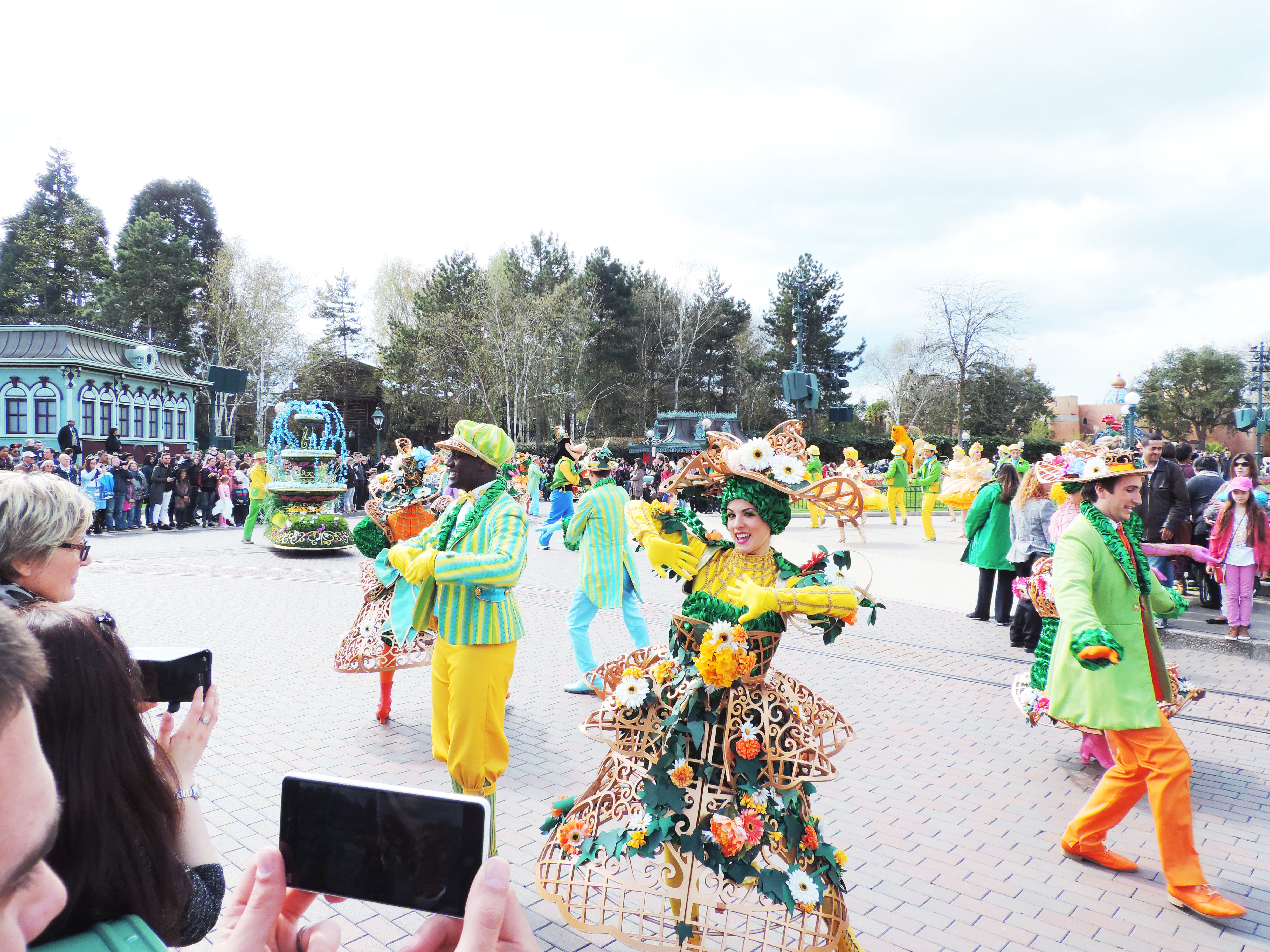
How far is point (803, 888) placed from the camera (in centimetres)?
261

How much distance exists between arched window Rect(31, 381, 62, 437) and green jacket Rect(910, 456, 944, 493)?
28.3 meters

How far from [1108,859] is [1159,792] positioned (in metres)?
0.59

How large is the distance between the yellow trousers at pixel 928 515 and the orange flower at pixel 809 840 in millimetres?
14660

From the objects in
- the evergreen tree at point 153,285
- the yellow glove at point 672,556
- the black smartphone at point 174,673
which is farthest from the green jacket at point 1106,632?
the evergreen tree at point 153,285

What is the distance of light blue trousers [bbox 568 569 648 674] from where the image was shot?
20.4 ft

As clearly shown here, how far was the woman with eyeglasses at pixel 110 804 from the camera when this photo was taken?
4.38 feet

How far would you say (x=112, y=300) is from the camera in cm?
3878

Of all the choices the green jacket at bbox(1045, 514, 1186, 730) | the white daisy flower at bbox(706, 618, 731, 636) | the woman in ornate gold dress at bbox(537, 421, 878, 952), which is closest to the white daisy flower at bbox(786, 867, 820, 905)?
the woman in ornate gold dress at bbox(537, 421, 878, 952)

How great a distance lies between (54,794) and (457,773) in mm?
2853

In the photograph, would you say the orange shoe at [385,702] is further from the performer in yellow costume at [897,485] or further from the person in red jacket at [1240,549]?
the performer in yellow costume at [897,485]

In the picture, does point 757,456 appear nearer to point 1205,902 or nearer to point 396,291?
point 1205,902

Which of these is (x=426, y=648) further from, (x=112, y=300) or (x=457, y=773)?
(x=112, y=300)

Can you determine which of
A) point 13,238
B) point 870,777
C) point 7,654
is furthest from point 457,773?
point 13,238

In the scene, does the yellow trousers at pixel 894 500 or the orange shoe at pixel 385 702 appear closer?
the orange shoe at pixel 385 702
